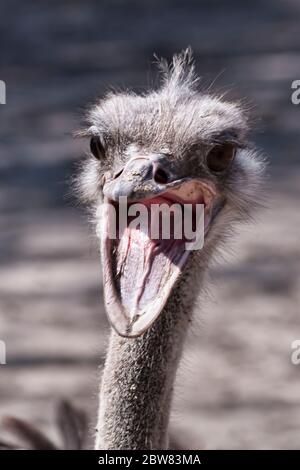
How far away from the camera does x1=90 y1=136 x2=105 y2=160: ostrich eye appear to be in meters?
2.52

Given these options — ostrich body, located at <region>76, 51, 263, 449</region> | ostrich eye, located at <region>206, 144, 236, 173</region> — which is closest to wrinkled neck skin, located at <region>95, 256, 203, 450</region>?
ostrich body, located at <region>76, 51, 263, 449</region>

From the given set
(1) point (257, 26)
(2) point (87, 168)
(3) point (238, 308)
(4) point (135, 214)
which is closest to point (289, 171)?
(3) point (238, 308)

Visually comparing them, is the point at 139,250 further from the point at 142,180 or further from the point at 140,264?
the point at 142,180

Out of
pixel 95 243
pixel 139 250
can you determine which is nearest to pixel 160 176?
pixel 139 250

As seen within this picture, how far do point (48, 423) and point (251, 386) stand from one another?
651 mm

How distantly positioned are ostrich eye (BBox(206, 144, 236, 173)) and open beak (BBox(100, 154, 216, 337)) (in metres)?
0.11

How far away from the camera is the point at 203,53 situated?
709 cm

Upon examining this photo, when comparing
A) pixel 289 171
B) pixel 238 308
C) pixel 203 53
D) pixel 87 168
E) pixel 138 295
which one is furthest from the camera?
pixel 203 53

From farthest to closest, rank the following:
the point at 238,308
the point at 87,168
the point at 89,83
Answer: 1. the point at 89,83
2. the point at 238,308
3. the point at 87,168

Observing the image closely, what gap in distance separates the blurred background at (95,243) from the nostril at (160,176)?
1.65 feet

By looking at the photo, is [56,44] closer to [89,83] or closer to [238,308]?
[89,83]

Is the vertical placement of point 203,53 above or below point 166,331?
above

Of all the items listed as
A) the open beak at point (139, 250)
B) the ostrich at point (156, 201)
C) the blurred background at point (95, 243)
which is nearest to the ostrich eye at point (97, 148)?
the ostrich at point (156, 201)

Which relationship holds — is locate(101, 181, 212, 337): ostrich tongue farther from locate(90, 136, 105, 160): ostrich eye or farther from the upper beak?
locate(90, 136, 105, 160): ostrich eye
